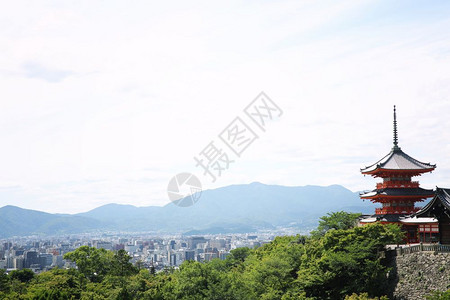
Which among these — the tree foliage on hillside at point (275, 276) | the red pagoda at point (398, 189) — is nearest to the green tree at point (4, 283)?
the tree foliage on hillside at point (275, 276)

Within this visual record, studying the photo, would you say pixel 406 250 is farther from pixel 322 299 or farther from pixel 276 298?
pixel 276 298

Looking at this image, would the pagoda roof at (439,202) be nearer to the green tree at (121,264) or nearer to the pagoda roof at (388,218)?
the pagoda roof at (388,218)

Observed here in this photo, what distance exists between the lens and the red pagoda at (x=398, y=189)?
34.3 meters

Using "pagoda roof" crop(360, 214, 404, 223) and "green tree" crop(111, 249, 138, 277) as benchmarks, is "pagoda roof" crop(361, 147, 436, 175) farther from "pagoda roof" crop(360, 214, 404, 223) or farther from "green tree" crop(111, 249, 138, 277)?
"green tree" crop(111, 249, 138, 277)

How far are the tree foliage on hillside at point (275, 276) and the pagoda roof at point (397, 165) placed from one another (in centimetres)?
538

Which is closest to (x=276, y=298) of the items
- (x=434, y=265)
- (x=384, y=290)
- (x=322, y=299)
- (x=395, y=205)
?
(x=322, y=299)

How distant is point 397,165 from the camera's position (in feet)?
115

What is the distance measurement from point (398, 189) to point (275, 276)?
1140cm

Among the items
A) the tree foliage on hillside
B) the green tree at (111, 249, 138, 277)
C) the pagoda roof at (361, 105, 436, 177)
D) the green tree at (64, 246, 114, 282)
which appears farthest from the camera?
the green tree at (64, 246, 114, 282)

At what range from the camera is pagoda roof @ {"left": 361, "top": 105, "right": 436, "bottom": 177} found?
34.7m

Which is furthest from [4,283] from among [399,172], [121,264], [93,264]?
[399,172]

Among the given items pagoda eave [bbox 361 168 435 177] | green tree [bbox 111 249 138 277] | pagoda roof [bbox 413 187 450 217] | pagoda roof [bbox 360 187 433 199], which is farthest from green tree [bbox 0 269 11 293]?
pagoda roof [bbox 413 187 450 217]

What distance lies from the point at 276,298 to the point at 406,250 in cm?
821

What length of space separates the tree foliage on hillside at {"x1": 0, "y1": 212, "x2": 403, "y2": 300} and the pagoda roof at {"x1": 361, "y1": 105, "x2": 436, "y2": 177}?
17.6 feet
